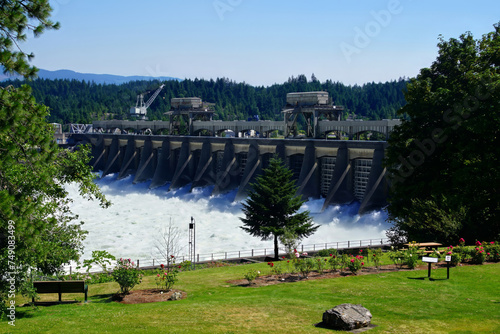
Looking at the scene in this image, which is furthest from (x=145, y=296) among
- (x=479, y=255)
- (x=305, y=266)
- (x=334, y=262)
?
(x=479, y=255)

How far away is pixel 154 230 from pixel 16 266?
124 ft

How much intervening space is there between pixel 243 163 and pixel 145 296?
54041mm

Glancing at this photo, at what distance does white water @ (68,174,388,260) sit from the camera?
45.6m

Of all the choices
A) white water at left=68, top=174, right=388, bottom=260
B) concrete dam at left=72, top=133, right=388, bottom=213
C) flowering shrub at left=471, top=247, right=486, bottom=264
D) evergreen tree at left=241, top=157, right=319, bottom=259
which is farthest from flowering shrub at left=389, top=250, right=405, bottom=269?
white water at left=68, top=174, right=388, bottom=260

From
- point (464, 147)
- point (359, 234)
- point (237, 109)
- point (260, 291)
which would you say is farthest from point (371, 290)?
point (237, 109)

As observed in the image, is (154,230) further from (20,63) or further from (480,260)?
(20,63)

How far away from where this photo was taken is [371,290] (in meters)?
17.5

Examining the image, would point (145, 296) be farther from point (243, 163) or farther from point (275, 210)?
point (243, 163)

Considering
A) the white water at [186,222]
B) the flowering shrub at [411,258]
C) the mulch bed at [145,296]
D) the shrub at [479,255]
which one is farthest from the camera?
the white water at [186,222]

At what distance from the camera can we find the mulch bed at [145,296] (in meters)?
17.8

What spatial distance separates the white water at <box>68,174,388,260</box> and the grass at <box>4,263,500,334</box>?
22.2 metres

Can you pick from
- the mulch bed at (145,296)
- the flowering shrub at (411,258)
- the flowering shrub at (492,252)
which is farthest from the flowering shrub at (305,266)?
the flowering shrub at (492,252)

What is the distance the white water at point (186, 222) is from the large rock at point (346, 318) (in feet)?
89.8

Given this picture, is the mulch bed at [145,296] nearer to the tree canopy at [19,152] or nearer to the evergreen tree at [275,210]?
the tree canopy at [19,152]
